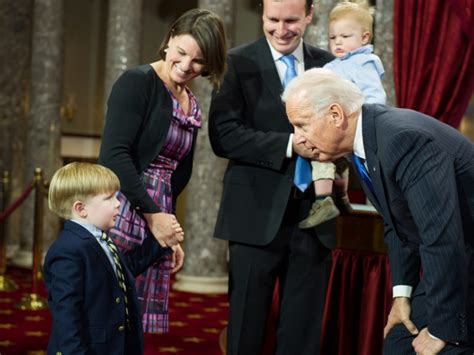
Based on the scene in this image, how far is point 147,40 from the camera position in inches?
492

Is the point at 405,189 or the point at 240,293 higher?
the point at 405,189

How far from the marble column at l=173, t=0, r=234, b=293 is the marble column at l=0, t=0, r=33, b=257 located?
2834 millimetres

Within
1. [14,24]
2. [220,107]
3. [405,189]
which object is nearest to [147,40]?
[14,24]

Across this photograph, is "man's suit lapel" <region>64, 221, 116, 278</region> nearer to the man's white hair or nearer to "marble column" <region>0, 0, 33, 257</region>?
the man's white hair

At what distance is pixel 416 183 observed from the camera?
2375mm

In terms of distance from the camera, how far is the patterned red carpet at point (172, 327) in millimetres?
5781

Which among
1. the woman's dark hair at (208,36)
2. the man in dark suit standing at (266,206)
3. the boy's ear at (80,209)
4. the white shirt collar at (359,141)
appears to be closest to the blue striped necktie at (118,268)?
the boy's ear at (80,209)

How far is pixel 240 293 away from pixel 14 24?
756 cm

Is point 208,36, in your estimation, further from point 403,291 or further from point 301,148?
point 403,291

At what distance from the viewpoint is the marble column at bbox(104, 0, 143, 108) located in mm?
9180

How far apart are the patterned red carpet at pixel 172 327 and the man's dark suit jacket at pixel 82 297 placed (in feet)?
8.60

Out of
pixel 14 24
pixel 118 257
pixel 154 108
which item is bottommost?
pixel 118 257

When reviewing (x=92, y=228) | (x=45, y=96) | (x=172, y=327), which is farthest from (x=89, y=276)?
(x=45, y=96)

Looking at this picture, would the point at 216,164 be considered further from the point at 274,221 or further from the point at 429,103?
the point at 274,221
